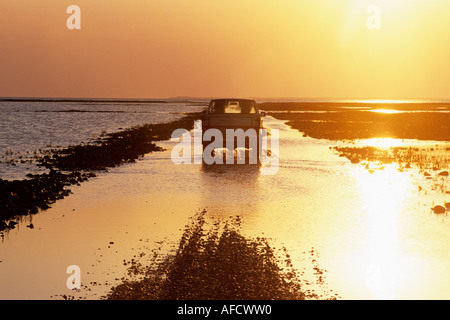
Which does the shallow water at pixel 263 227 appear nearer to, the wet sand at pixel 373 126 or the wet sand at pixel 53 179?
the wet sand at pixel 53 179

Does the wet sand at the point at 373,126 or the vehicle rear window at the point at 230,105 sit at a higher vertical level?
the wet sand at the point at 373,126

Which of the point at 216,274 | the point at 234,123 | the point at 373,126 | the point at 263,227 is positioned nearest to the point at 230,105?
the point at 234,123

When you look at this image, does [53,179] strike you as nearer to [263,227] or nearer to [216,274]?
[263,227]

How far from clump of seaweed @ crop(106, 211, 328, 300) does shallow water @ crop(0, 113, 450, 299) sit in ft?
1.09

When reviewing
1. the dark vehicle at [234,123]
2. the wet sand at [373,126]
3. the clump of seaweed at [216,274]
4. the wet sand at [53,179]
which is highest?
the wet sand at [373,126]

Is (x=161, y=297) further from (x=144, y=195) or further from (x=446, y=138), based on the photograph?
(x=446, y=138)

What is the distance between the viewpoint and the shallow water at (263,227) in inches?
312

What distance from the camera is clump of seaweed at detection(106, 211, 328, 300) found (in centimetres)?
716

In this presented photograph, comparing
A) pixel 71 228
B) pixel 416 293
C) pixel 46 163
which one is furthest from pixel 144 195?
pixel 46 163

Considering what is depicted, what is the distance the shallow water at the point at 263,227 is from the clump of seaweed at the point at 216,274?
0.33 m

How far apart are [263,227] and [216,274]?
10.9ft

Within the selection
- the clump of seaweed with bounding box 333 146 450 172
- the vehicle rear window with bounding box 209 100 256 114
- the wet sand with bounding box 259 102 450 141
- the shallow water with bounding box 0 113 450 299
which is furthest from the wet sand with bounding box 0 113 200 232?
the wet sand with bounding box 259 102 450 141

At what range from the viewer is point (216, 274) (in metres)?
7.99

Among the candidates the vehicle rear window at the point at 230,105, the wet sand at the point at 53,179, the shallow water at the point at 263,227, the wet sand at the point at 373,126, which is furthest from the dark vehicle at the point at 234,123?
the wet sand at the point at 373,126
